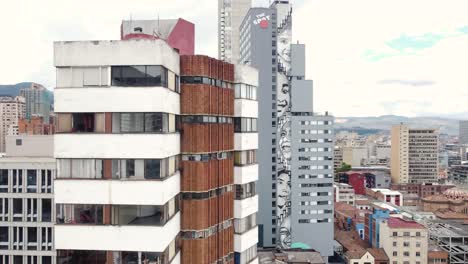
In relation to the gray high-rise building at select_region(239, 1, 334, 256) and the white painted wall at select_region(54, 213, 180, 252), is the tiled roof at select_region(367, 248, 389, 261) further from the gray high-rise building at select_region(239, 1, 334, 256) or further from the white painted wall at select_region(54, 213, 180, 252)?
the white painted wall at select_region(54, 213, 180, 252)

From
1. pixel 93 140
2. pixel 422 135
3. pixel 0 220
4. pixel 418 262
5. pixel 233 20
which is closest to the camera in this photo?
pixel 93 140

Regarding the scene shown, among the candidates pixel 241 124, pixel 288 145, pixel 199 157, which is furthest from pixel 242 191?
pixel 288 145

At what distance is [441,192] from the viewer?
165 m

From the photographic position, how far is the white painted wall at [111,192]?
17.5 meters

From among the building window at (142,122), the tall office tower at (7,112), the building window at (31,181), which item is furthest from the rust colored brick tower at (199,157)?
the tall office tower at (7,112)

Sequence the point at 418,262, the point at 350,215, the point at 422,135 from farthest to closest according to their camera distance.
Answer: the point at 422,135
the point at 350,215
the point at 418,262

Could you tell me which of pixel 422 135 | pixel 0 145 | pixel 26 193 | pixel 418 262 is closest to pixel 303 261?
pixel 418 262

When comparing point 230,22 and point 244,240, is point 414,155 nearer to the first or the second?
point 230,22

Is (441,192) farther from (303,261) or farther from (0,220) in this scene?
(0,220)

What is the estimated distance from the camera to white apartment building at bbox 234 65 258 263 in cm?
2298

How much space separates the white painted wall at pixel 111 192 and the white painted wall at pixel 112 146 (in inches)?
38.7

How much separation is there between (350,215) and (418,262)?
35536mm

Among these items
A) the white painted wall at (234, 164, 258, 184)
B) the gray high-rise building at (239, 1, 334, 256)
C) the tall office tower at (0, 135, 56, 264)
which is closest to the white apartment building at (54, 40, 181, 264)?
the white painted wall at (234, 164, 258, 184)

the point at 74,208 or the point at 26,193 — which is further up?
the point at 74,208
